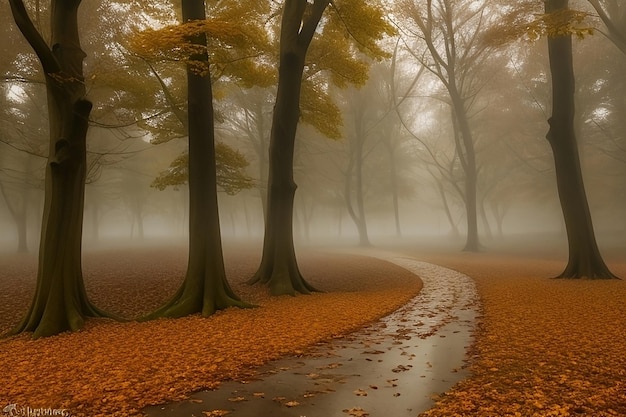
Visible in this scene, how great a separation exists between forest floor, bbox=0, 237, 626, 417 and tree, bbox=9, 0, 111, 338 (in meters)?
0.65

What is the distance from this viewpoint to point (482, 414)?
4148 mm

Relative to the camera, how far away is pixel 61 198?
30.0ft

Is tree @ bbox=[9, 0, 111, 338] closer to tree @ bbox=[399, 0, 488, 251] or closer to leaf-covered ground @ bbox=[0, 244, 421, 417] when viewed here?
leaf-covered ground @ bbox=[0, 244, 421, 417]

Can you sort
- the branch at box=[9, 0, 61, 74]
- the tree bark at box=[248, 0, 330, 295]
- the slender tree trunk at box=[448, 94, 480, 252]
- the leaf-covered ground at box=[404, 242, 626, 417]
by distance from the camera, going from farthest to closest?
the slender tree trunk at box=[448, 94, 480, 252] < the tree bark at box=[248, 0, 330, 295] < the branch at box=[9, 0, 61, 74] < the leaf-covered ground at box=[404, 242, 626, 417]

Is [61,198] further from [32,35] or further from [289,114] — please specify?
[289,114]

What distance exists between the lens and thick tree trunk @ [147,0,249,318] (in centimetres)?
1072

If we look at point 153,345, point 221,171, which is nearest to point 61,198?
point 153,345

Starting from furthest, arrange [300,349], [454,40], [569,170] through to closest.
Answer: [454,40]
[569,170]
[300,349]

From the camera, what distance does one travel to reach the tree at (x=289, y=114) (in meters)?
13.7

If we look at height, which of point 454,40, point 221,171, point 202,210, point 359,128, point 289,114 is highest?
point 454,40

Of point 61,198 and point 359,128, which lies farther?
point 359,128

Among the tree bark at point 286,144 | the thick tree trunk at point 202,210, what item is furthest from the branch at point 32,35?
the tree bark at point 286,144

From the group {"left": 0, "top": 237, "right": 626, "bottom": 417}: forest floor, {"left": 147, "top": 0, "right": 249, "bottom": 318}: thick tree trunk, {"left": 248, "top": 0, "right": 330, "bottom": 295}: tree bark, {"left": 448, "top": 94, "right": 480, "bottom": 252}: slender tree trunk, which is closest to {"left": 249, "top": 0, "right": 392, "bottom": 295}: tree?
{"left": 248, "top": 0, "right": 330, "bottom": 295}: tree bark

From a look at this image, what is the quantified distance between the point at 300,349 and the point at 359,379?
176 cm
